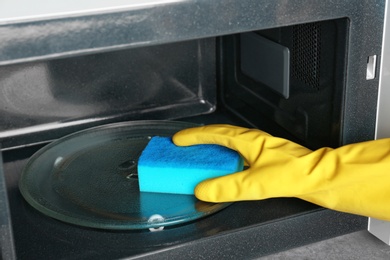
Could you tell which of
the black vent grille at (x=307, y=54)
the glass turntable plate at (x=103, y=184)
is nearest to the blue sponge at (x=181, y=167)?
the glass turntable plate at (x=103, y=184)

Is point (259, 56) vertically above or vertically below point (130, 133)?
above

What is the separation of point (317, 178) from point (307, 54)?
0.24 m

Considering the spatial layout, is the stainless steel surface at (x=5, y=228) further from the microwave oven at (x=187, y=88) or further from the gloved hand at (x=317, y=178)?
the gloved hand at (x=317, y=178)

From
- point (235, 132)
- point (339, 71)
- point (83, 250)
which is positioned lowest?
point (83, 250)

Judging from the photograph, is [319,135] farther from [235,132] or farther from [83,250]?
[83,250]

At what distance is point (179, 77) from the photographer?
128 cm

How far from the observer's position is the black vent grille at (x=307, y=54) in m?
0.97

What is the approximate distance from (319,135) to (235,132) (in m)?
0.15

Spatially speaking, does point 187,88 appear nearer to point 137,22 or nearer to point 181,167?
point 181,167

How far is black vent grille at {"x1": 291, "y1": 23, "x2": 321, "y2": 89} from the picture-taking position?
3.17 ft

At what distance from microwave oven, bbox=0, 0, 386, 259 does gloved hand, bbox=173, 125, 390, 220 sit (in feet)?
0.15

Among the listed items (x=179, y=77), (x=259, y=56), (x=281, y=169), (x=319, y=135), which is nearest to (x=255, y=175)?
(x=281, y=169)

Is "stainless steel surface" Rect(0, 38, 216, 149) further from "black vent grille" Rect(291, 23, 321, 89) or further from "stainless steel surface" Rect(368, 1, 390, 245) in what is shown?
"stainless steel surface" Rect(368, 1, 390, 245)

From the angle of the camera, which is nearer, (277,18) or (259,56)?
(277,18)
